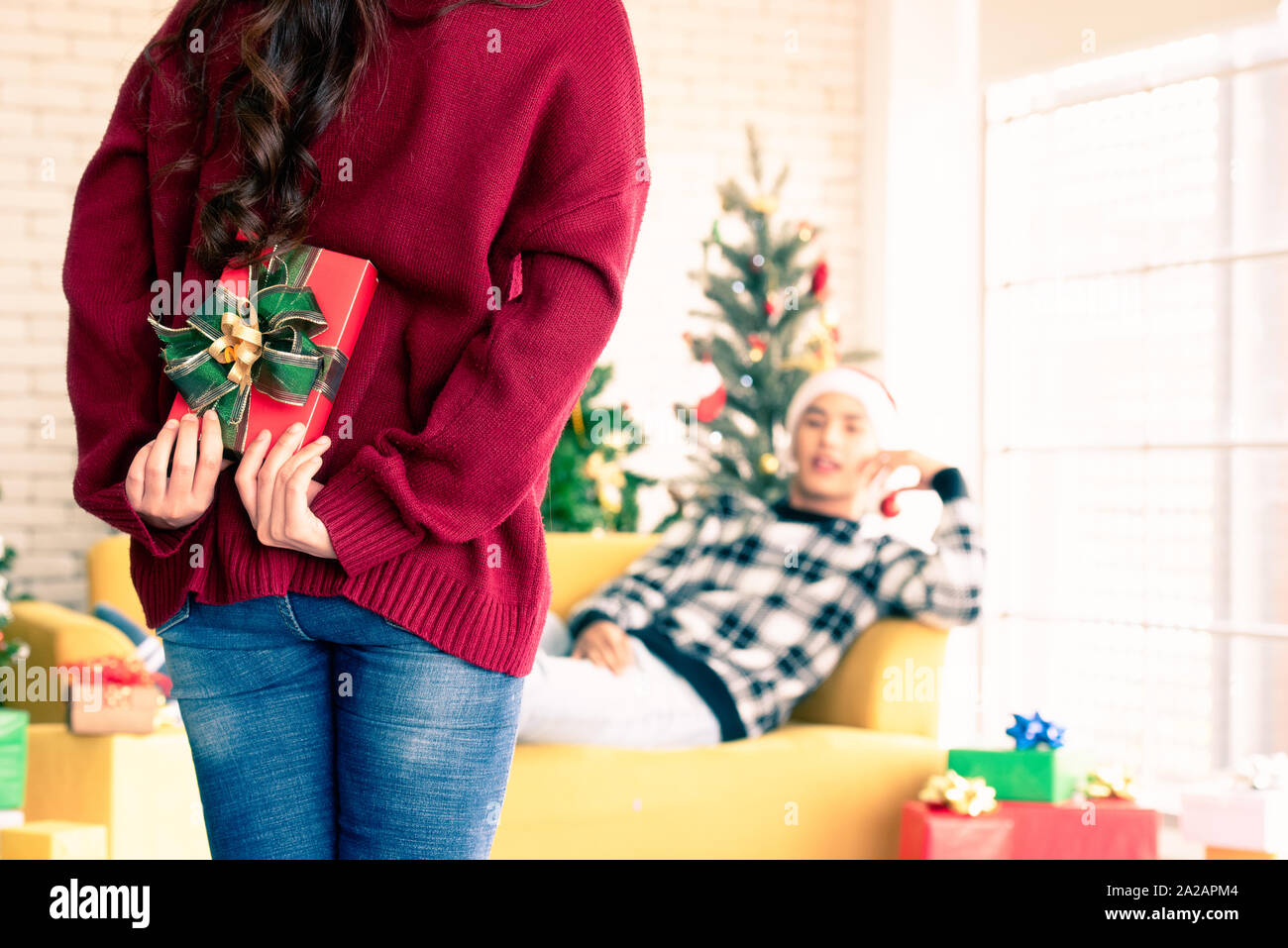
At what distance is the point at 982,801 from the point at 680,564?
1.00 m

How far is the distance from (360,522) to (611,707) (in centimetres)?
180

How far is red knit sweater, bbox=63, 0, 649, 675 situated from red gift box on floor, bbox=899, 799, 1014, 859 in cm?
168

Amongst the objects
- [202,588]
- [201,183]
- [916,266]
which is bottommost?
[202,588]

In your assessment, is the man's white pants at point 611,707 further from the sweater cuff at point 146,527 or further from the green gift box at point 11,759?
the sweater cuff at point 146,527

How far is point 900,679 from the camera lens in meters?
2.75

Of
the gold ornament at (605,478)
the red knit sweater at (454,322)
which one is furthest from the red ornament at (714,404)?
the red knit sweater at (454,322)

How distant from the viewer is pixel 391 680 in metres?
0.81

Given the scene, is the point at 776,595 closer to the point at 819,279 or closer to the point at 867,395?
the point at 867,395

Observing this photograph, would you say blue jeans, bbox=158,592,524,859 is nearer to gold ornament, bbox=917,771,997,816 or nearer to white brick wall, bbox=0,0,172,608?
gold ornament, bbox=917,771,997,816

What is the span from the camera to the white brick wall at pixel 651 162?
4.24m

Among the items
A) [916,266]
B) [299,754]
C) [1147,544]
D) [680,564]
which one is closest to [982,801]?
[680,564]

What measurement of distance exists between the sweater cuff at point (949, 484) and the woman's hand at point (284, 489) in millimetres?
2211

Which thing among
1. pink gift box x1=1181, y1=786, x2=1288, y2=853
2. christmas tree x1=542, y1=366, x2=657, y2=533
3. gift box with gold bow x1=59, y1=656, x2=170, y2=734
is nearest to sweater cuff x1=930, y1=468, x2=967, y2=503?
pink gift box x1=1181, y1=786, x2=1288, y2=853
